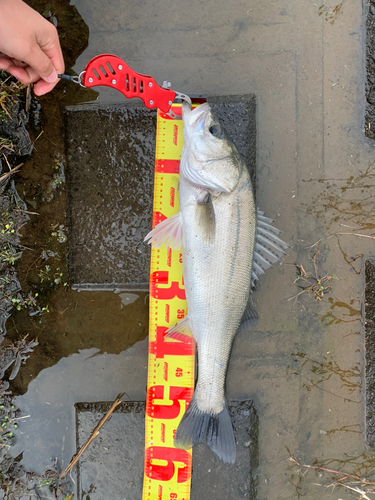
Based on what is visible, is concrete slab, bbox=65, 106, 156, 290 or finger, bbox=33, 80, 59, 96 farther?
concrete slab, bbox=65, 106, 156, 290

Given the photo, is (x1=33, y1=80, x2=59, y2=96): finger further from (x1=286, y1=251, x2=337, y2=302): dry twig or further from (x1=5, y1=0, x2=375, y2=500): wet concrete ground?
(x1=286, y1=251, x2=337, y2=302): dry twig

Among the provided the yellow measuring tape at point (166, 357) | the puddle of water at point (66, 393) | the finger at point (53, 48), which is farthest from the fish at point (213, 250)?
the finger at point (53, 48)

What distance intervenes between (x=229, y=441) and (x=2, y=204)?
2593 mm

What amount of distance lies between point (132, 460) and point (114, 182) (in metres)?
2.38

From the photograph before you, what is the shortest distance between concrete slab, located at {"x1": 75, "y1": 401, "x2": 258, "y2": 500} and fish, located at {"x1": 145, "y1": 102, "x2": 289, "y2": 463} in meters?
0.40

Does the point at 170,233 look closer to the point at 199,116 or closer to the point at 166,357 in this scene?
the point at 199,116

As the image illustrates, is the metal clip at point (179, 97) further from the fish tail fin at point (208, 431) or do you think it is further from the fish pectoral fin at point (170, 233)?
the fish tail fin at point (208, 431)

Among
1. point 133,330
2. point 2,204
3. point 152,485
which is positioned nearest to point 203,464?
point 152,485

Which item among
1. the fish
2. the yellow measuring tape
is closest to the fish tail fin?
the fish

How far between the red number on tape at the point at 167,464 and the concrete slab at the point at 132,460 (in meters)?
0.15

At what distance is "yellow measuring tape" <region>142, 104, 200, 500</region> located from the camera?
8.77 ft

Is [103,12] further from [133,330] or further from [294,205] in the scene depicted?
[133,330]

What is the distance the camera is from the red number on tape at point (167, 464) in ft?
8.77

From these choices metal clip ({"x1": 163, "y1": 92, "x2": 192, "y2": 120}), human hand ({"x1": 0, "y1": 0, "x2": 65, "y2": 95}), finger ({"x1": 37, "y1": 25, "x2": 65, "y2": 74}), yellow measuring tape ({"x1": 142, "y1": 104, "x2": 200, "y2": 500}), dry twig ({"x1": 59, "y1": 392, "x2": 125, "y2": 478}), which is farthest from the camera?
dry twig ({"x1": 59, "y1": 392, "x2": 125, "y2": 478})
